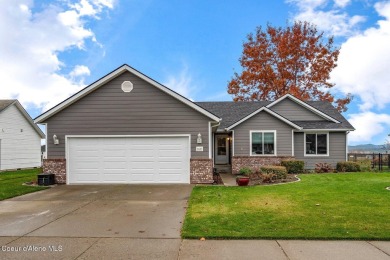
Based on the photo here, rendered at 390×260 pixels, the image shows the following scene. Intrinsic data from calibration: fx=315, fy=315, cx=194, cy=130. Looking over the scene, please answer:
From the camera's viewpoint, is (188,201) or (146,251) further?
(188,201)

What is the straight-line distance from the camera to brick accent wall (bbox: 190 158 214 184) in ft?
46.8

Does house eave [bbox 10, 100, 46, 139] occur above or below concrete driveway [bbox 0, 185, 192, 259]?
above

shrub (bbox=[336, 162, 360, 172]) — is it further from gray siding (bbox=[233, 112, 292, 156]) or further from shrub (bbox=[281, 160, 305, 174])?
gray siding (bbox=[233, 112, 292, 156])

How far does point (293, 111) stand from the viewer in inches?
882

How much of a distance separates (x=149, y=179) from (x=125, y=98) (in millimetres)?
3901

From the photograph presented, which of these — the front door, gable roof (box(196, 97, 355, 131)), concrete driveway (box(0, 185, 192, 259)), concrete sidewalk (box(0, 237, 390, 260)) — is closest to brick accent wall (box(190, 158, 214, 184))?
concrete driveway (box(0, 185, 192, 259))

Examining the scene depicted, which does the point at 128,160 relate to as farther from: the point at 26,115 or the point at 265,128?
the point at 26,115

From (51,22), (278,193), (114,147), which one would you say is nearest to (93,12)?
(51,22)

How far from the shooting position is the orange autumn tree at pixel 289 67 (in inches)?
1289

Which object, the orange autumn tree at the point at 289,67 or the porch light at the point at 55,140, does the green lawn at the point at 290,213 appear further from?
the orange autumn tree at the point at 289,67

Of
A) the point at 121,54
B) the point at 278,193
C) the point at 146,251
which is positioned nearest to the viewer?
the point at 146,251

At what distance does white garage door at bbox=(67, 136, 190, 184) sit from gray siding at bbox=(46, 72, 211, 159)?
38 centimetres

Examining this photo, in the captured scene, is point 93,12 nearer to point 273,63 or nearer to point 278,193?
point 278,193

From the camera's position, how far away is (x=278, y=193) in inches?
443
